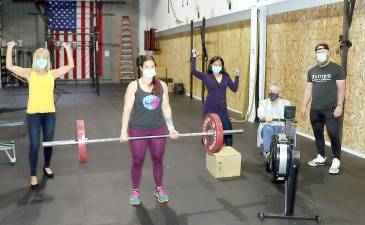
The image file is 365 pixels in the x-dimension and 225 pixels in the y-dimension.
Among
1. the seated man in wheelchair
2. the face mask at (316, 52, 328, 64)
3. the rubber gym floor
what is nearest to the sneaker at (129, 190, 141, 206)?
the rubber gym floor

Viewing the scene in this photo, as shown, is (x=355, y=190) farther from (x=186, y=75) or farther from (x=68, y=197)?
(x=186, y=75)

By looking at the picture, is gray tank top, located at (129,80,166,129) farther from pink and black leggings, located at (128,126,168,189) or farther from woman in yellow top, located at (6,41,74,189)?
woman in yellow top, located at (6,41,74,189)

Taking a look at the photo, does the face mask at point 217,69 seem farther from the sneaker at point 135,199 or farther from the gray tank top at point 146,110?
the sneaker at point 135,199

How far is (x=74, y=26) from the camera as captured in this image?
544 inches

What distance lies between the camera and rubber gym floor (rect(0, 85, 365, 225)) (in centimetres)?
301

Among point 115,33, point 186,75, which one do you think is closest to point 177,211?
point 186,75

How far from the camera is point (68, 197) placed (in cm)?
342

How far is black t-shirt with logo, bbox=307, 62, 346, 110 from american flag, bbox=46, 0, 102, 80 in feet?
34.3

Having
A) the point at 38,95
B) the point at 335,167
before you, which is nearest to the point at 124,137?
the point at 38,95

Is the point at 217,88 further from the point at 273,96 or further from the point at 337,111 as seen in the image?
the point at 337,111

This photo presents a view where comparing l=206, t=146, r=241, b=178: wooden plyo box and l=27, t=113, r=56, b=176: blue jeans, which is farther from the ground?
l=27, t=113, r=56, b=176: blue jeans

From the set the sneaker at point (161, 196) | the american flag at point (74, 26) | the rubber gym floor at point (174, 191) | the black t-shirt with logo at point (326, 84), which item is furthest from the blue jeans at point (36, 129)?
the american flag at point (74, 26)

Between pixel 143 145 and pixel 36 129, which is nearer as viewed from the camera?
pixel 143 145

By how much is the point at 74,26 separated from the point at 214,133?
11.7 m
